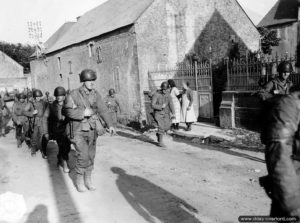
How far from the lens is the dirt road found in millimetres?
5027

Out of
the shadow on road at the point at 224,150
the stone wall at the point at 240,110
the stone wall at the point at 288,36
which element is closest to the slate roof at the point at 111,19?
the stone wall at the point at 240,110

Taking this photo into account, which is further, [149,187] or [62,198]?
[149,187]

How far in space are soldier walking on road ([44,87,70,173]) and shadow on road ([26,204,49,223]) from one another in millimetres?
2453

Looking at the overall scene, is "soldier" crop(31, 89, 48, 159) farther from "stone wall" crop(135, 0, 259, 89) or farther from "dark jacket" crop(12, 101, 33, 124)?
"stone wall" crop(135, 0, 259, 89)

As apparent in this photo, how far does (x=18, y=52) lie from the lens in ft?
270

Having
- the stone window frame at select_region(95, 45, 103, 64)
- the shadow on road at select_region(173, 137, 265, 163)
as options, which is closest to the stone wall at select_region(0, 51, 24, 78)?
the stone window frame at select_region(95, 45, 103, 64)

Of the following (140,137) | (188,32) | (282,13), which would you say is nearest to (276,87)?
(140,137)

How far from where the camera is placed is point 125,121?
19.2 m

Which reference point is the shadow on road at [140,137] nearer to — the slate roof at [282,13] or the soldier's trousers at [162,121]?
the soldier's trousers at [162,121]

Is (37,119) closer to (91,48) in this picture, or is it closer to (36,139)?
(36,139)

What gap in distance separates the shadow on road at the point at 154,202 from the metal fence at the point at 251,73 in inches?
256

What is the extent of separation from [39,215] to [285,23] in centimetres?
3743

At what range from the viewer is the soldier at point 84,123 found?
240 inches

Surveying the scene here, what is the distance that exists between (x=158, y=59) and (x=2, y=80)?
3156 centimetres
